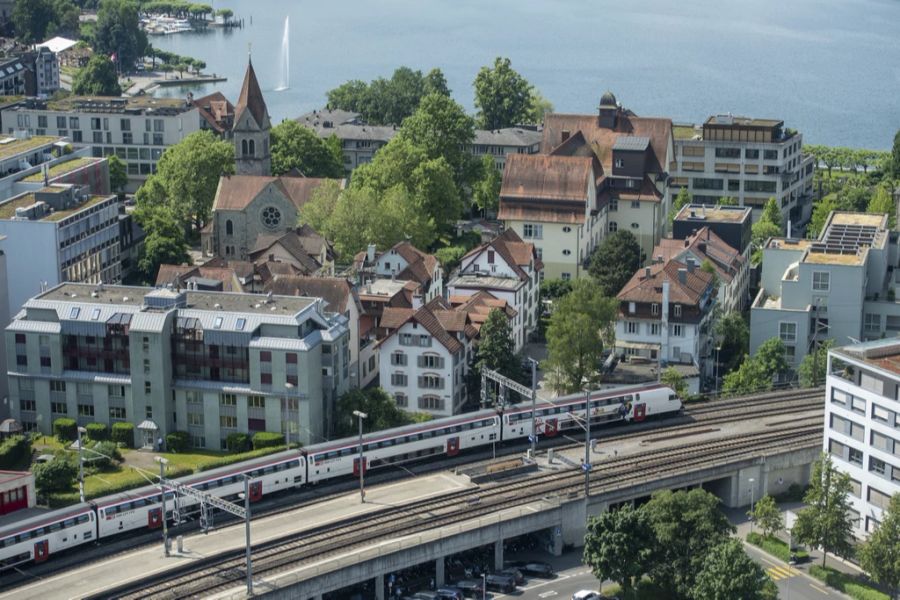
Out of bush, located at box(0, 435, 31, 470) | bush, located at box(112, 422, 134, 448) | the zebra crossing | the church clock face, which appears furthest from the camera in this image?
the church clock face

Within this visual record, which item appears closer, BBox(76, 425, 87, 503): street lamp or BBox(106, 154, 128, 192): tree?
BBox(76, 425, 87, 503): street lamp

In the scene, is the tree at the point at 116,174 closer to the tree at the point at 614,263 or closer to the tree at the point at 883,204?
the tree at the point at 614,263

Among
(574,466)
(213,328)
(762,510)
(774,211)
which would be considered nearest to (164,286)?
(213,328)

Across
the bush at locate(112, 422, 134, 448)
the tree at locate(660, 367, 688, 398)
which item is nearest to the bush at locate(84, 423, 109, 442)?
the bush at locate(112, 422, 134, 448)

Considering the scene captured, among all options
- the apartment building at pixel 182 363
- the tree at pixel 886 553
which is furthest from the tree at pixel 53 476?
the tree at pixel 886 553

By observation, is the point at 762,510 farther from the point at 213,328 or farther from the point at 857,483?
the point at 213,328

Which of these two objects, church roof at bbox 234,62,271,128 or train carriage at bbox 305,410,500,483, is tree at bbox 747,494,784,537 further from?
church roof at bbox 234,62,271,128
